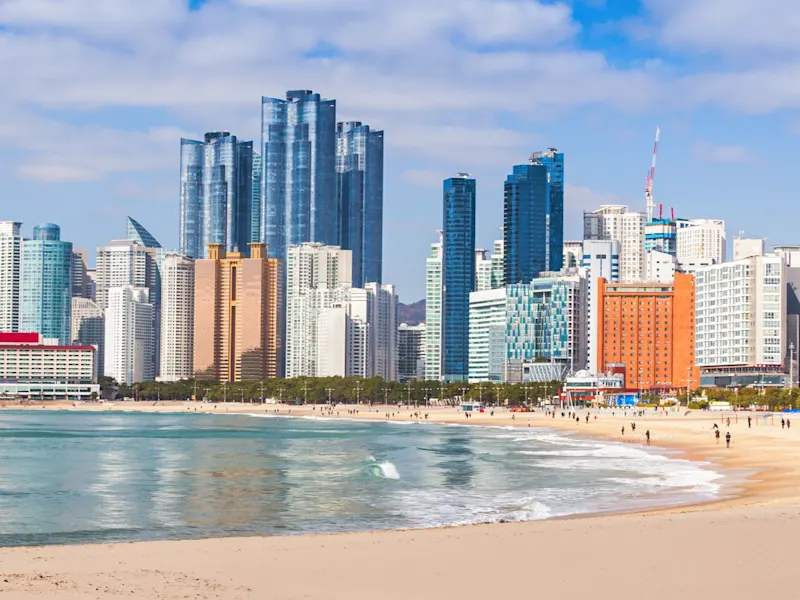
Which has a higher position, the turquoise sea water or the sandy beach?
the sandy beach

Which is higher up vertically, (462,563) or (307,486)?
(462,563)

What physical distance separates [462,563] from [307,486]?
108 ft

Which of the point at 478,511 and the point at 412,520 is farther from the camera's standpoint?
the point at 478,511

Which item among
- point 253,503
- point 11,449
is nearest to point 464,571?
point 253,503

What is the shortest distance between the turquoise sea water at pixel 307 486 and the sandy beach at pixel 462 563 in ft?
23.8

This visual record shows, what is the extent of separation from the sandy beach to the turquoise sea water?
23.8 feet

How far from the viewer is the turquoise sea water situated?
43344mm

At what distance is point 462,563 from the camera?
2817 cm

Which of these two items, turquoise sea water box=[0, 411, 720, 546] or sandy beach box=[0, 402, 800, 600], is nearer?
sandy beach box=[0, 402, 800, 600]

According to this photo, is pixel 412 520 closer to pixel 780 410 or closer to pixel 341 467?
pixel 341 467

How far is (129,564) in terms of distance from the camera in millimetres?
28656

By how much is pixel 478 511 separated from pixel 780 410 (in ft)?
438

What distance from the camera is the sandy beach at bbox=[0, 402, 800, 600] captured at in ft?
79.6

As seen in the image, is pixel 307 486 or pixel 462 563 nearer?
pixel 462 563
